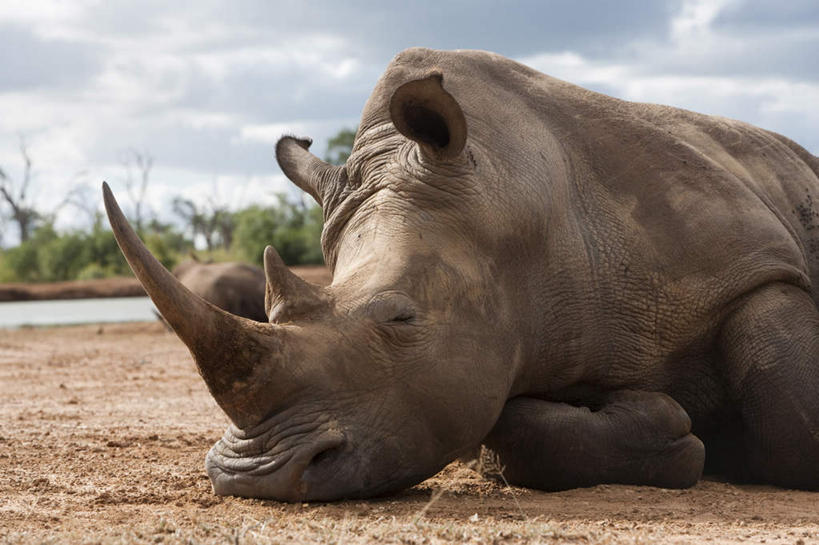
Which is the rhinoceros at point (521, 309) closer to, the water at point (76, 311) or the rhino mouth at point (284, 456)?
the rhino mouth at point (284, 456)

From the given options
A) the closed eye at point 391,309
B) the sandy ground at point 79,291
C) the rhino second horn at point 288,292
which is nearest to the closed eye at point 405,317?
the closed eye at point 391,309

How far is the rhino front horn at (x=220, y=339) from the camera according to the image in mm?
3732

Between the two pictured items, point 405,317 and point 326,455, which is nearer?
point 326,455

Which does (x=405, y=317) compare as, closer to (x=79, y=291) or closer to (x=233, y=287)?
(x=233, y=287)

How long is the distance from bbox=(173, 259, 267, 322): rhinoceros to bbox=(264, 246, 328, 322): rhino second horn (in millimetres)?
11806

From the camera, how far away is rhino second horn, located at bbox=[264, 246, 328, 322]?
4.17 meters

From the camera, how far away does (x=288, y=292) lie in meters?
4.21

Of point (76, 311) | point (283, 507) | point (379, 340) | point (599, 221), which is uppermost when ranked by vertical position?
point (599, 221)

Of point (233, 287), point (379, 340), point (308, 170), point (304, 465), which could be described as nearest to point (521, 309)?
point (379, 340)

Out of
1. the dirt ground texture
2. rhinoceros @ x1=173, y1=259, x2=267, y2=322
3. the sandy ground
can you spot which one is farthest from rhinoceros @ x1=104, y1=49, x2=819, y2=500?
the sandy ground

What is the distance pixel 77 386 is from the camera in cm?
994

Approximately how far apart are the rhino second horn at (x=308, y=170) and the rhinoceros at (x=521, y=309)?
2 centimetres

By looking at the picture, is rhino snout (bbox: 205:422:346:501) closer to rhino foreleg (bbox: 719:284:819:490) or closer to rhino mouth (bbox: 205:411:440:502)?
rhino mouth (bbox: 205:411:440:502)

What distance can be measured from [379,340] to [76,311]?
26.4 meters
